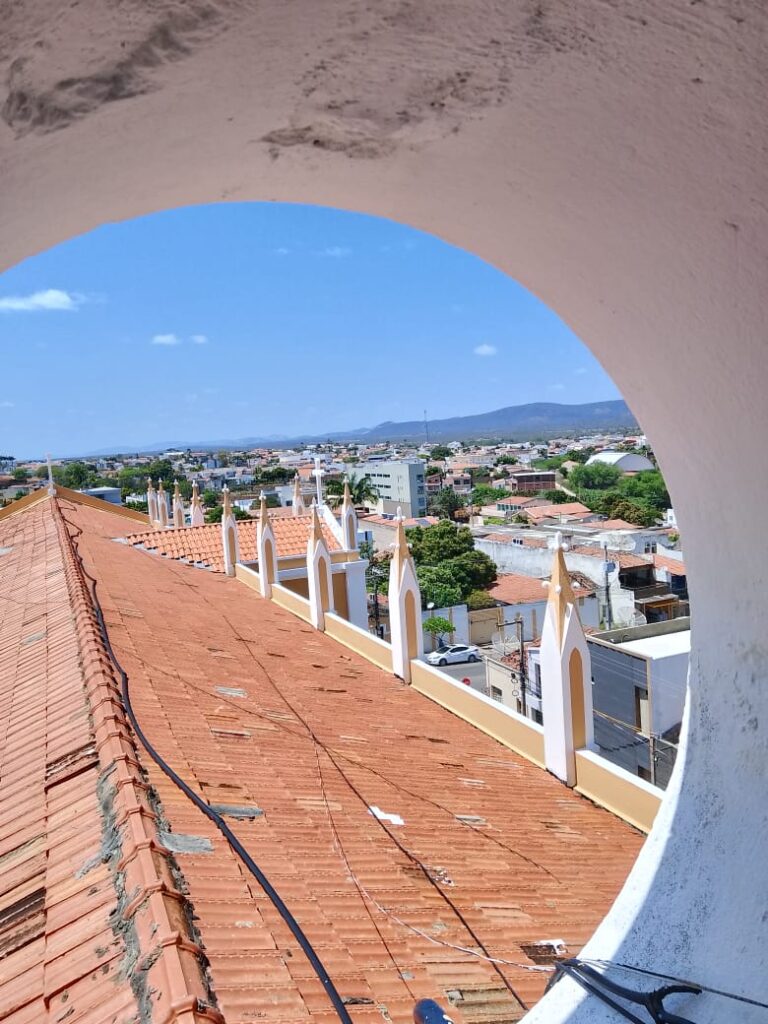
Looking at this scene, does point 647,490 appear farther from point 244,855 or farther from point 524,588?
point 244,855

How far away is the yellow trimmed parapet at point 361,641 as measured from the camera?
10.9 meters

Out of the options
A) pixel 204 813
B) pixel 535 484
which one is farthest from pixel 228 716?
pixel 535 484

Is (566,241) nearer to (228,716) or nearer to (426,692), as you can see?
(228,716)

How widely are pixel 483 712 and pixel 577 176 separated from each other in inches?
289

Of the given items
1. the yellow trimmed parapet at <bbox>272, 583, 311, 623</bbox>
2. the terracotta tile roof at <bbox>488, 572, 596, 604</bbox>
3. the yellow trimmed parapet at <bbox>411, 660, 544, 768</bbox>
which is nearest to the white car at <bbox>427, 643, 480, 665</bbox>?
the terracotta tile roof at <bbox>488, 572, 596, 604</bbox>

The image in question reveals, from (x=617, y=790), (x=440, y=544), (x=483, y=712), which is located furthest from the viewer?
(x=440, y=544)

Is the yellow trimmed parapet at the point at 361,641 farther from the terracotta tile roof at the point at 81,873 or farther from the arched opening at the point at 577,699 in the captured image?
the terracotta tile roof at the point at 81,873

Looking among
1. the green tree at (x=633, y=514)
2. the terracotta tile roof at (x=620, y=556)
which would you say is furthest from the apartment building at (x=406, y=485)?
the terracotta tile roof at (x=620, y=556)

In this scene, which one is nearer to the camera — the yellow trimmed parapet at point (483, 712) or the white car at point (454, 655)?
the yellow trimmed parapet at point (483, 712)

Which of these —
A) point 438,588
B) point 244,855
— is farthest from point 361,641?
point 438,588

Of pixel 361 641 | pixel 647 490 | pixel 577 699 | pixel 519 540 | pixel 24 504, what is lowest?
pixel 519 540

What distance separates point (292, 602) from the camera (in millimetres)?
14523

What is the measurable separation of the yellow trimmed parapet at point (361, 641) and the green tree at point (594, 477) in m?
100

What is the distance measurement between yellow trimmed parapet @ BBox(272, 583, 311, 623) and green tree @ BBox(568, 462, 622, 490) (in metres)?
97.9
